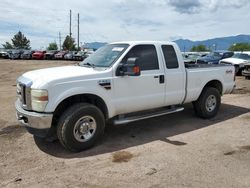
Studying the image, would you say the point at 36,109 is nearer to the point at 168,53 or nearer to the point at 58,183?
the point at 58,183

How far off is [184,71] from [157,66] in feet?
2.70

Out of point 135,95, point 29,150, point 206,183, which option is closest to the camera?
point 206,183

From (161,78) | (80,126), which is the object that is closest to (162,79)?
(161,78)

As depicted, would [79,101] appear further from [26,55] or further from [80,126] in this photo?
[26,55]

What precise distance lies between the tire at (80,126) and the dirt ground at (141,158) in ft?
0.62

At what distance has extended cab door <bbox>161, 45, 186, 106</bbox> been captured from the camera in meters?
6.30

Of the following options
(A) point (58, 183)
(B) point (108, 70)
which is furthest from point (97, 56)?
(A) point (58, 183)

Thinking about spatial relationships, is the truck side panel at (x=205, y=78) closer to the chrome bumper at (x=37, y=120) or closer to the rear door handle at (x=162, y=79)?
the rear door handle at (x=162, y=79)

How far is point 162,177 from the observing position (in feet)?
13.7

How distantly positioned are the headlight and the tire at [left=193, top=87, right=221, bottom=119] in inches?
156

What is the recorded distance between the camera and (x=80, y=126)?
5141 mm

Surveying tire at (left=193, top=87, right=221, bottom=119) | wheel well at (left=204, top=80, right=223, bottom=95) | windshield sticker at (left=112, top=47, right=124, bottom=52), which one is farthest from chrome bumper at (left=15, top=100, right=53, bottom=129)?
wheel well at (left=204, top=80, right=223, bottom=95)

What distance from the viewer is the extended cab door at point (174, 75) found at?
6.30 m

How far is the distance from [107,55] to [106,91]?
0.94 meters
